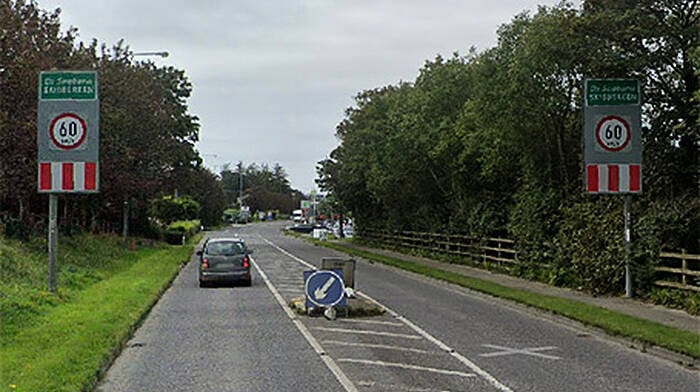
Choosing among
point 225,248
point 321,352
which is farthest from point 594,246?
point 321,352

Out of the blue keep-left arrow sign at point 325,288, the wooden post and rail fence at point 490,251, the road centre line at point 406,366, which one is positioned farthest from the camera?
the wooden post and rail fence at point 490,251

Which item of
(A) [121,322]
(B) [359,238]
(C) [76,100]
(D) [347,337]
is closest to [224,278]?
(C) [76,100]

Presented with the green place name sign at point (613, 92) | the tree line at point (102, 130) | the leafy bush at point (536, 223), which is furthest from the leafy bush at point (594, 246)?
the tree line at point (102, 130)

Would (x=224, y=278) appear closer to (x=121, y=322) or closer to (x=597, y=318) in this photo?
(x=121, y=322)

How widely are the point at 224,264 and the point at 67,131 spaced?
7.07m

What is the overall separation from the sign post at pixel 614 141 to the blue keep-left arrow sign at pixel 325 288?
6.96 metres

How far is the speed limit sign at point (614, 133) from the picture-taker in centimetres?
1994

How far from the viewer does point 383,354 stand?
12.3 meters

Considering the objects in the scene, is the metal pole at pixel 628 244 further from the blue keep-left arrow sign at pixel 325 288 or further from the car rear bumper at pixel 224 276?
the car rear bumper at pixel 224 276

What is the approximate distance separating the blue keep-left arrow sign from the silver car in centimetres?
859

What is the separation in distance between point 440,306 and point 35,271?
9991 millimetres

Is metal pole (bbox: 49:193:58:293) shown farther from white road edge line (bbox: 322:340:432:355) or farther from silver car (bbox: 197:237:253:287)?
white road edge line (bbox: 322:340:432:355)

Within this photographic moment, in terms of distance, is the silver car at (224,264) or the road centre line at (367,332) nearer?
the road centre line at (367,332)

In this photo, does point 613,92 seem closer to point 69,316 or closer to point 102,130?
point 69,316
